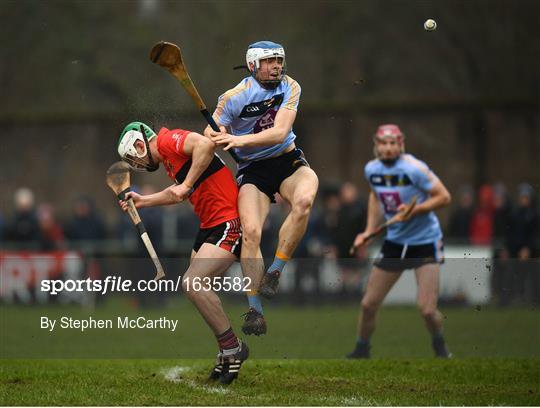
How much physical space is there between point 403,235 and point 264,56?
309 centimetres

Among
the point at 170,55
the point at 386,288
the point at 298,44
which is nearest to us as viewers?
the point at 170,55

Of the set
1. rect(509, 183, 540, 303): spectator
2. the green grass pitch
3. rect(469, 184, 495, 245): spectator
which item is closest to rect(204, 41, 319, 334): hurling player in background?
the green grass pitch

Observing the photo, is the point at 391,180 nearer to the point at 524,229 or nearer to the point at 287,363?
the point at 287,363

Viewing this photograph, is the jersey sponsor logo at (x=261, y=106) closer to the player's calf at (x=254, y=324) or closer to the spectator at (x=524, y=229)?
the player's calf at (x=254, y=324)

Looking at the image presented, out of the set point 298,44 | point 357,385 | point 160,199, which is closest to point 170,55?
point 160,199

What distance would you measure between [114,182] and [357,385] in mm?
2637

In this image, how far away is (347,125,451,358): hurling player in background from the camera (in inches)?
470

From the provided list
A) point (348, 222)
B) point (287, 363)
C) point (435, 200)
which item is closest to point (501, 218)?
point (348, 222)

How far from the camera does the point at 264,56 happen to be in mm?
9984

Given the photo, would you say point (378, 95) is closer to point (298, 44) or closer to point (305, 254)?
point (298, 44)

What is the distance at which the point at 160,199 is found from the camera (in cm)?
1009

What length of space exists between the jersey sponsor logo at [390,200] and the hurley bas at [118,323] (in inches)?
104

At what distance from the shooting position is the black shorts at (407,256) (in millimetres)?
12008

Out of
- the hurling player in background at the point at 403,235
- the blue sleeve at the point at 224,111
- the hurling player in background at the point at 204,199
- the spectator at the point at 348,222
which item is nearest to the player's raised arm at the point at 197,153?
the hurling player in background at the point at 204,199
